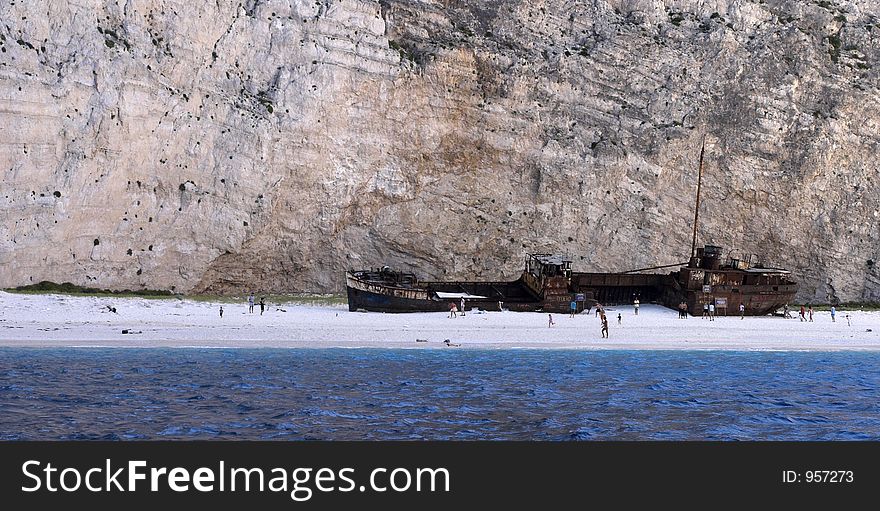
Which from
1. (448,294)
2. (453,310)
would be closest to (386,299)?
(453,310)

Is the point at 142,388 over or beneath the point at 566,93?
beneath

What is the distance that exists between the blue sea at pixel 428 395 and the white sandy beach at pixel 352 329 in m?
1.14

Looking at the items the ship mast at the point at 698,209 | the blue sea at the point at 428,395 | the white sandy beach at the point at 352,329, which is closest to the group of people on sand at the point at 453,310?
the white sandy beach at the point at 352,329

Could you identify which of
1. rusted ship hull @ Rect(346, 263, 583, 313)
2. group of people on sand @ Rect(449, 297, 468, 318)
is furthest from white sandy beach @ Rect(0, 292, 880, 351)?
rusted ship hull @ Rect(346, 263, 583, 313)

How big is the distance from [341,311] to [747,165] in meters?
19.1

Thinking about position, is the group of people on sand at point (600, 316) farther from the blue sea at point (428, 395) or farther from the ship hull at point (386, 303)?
the ship hull at point (386, 303)

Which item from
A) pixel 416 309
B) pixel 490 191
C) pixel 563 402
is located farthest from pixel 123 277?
pixel 563 402

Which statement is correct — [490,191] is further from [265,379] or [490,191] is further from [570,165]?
[265,379]

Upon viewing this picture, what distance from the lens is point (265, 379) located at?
17.5 meters

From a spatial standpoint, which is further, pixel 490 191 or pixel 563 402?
pixel 490 191

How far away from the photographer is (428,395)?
1620 cm

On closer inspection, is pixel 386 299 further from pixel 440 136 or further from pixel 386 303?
pixel 440 136

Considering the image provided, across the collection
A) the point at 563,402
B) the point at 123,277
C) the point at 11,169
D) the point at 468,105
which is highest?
the point at 468,105

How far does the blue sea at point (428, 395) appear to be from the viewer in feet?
44.1
